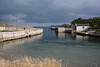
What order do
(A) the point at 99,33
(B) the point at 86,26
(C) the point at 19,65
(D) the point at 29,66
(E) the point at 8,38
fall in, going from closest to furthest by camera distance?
(D) the point at 29,66, (C) the point at 19,65, (E) the point at 8,38, (A) the point at 99,33, (B) the point at 86,26

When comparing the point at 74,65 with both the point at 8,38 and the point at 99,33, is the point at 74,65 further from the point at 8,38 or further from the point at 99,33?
the point at 99,33

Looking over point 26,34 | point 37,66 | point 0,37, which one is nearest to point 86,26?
point 26,34

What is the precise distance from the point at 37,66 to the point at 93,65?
7833 mm

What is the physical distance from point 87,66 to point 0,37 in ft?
82.3

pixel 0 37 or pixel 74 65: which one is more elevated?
pixel 0 37

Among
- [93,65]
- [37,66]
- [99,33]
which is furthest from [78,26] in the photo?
[37,66]

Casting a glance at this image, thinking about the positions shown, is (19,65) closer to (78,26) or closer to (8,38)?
(8,38)

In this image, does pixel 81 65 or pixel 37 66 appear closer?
pixel 37 66

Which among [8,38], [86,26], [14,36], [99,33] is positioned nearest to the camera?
[8,38]

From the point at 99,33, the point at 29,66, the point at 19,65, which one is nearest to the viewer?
the point at 29,66

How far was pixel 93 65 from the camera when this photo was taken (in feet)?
34.1

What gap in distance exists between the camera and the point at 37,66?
5.42m

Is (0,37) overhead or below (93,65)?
overhead

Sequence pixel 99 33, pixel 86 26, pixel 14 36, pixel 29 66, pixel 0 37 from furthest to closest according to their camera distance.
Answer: pixel 86 26
pixel 99 33
pixel 14 36
pixel 0 37
pixel 29 66
